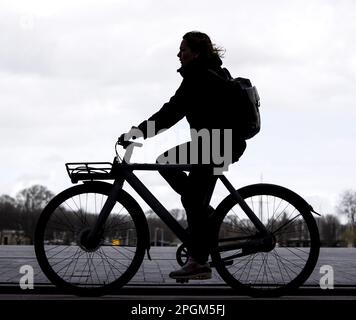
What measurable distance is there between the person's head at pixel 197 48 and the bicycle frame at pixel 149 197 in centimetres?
83

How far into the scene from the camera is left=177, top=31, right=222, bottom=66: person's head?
16.3ft

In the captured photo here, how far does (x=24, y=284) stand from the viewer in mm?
6648

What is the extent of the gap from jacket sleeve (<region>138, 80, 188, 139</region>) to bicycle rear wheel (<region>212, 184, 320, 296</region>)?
0.76 meters

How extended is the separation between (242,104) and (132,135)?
0.89 m

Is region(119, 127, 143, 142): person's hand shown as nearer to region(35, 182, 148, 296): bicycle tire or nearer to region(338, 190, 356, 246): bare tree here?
region(35, 182, 148, 296): bicycle tire

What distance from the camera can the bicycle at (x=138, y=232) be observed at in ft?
16.5

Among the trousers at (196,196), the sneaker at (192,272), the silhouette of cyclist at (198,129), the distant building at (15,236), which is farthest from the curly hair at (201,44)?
the distant building at (15,236)

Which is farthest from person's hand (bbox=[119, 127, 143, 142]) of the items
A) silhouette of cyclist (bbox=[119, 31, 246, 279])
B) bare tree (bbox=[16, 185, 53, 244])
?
bare tree (bbox=[16, 185, 53, 244])

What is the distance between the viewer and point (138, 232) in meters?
5.11

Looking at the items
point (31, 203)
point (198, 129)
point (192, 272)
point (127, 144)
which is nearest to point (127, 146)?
point (127, 144)
